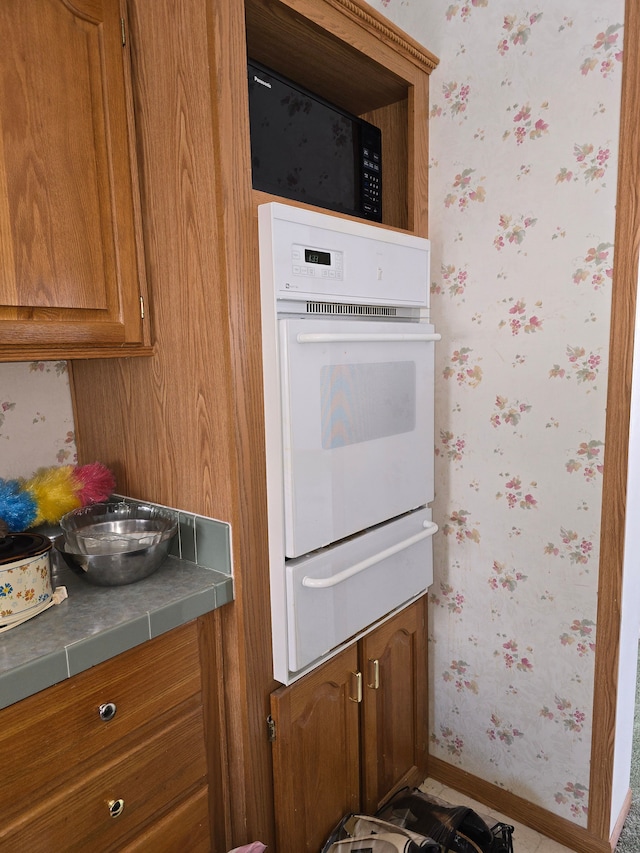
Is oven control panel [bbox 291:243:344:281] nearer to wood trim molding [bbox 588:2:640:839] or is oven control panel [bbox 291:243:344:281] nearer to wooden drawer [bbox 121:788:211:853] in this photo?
wood trim molding [bbox 588:2:640:839]

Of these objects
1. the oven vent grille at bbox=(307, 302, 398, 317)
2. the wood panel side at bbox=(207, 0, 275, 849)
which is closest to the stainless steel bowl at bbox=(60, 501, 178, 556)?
the wood panel side at bbox=(207, 0, 275, 849)

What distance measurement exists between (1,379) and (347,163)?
1.01 metres

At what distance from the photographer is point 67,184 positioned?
113 cm

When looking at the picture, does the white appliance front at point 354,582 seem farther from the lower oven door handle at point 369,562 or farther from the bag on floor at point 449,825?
the bag on floor at point 449,825

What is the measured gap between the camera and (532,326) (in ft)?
4.92

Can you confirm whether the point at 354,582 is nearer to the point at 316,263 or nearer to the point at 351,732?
the point at 351,732

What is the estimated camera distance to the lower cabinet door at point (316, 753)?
129 cm

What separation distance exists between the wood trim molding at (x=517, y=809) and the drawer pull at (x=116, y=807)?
1.15 meters

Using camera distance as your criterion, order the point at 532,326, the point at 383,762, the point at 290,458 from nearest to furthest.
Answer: the point at 290,458 → the point at 532,326 → the point at 383,762

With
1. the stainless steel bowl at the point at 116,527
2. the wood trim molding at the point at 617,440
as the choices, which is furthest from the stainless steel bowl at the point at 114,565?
the wood trim molding at the point at 617,440

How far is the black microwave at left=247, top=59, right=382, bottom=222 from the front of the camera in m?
1.21

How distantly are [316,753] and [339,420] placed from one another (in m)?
0.81

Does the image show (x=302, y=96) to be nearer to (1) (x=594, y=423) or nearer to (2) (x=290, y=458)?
(2) (x=290, y=458)

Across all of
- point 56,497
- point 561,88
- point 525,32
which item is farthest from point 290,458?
point 525,32
